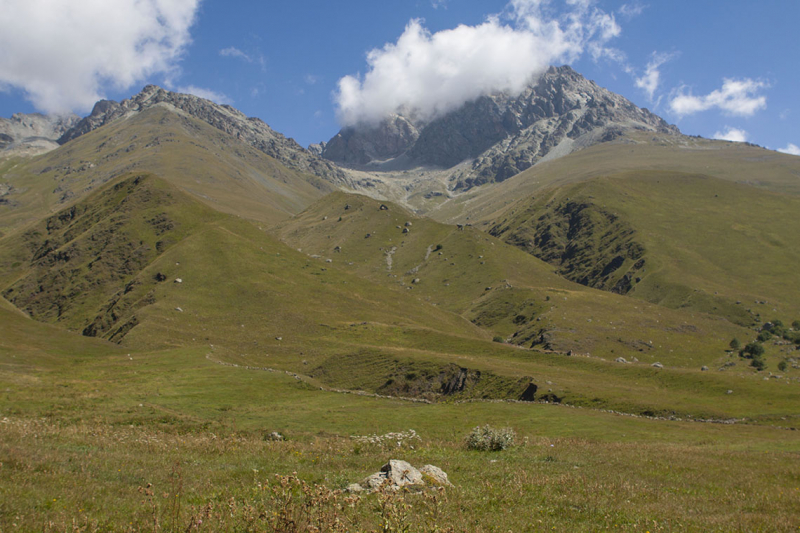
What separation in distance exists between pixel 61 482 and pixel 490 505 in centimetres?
1156

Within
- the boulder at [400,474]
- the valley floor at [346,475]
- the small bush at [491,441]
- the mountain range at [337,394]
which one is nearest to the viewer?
the valley floor at [346,475]

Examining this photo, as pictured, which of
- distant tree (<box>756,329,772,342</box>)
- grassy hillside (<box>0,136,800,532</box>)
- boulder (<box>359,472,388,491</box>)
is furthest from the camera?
distant tree (<box>756,329,772,342</box>)

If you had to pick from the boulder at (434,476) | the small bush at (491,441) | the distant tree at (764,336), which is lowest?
the small bush at (491,441)

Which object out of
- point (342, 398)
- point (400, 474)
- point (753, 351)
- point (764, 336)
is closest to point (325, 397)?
point (342, 398)

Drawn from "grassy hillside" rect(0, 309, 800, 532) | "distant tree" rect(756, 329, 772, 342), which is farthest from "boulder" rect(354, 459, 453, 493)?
"distant tree" rect(756, 329, 772, 342)

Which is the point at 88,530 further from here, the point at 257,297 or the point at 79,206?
the point at 79,206

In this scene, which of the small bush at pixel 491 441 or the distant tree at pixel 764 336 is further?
the distant tree at pixel 764 336

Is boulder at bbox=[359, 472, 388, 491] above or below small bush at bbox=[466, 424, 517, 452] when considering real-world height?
above

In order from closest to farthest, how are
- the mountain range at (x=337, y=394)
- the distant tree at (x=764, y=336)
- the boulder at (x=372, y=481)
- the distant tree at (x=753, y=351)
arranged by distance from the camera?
1. the mountain range at (x=337, y=394)
2. the boulder at (x=372, y=481)
3. the distant tree at (x=753, y=351)
4. the distant tree at (x=764, y=336)

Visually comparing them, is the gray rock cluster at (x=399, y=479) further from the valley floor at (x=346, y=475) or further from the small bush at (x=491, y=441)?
the small bush at (x=491, y=441)

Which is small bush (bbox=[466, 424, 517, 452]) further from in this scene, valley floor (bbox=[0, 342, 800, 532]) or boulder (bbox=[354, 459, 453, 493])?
boulder (bbox=[354, 459, 453, 493])

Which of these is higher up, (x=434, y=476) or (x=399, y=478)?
(x=399, y=478)

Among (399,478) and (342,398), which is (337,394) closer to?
(342,398)

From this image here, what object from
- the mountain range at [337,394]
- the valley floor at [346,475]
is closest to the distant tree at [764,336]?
the mountain range at [337,394]
